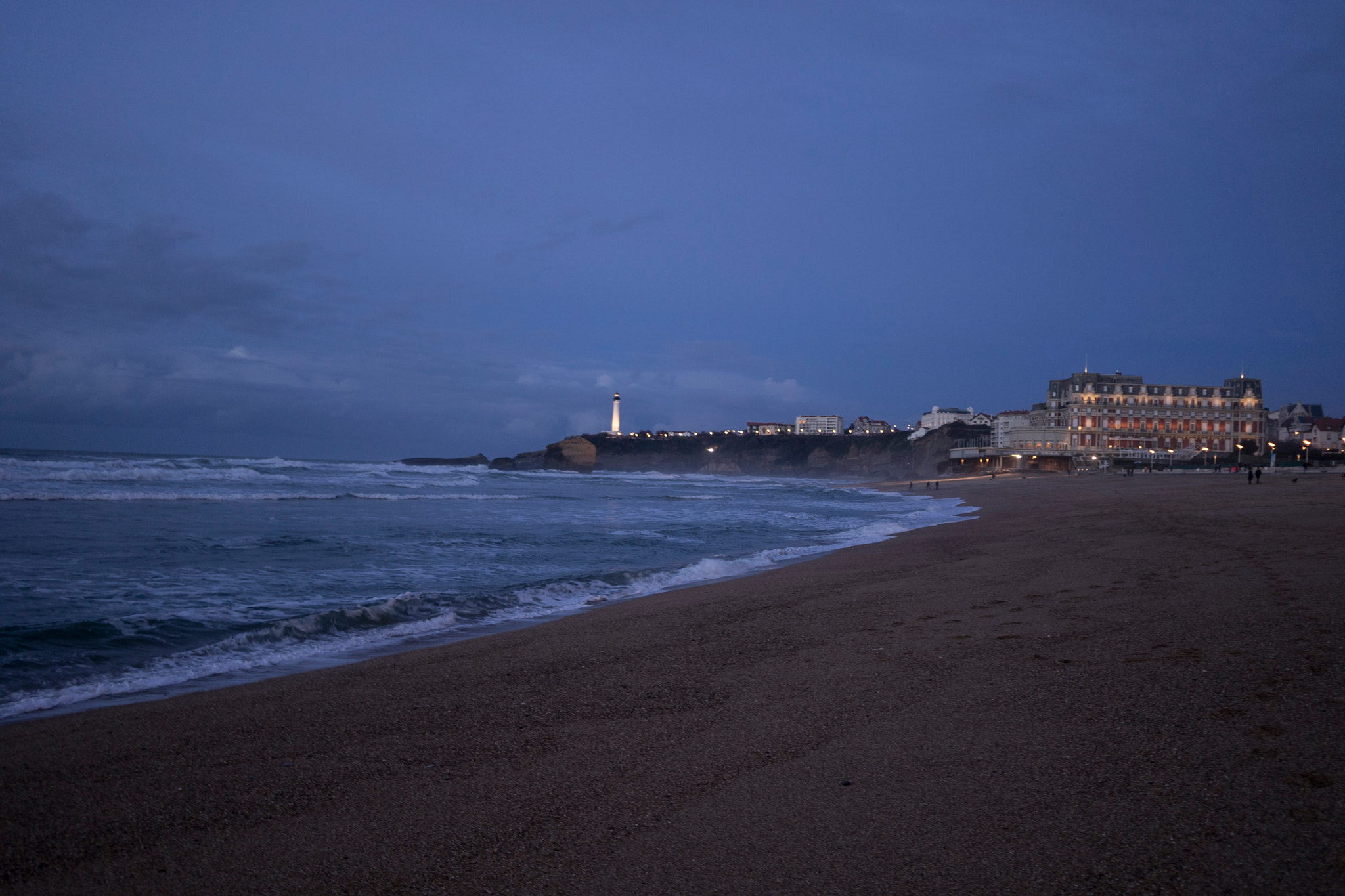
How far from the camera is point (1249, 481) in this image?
30.6 m

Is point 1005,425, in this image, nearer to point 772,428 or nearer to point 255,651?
point 772,428

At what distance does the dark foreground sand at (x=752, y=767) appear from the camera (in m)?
2.33

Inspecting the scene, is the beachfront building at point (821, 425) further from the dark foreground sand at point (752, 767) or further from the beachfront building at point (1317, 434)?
the dark foreground sand at point (752, 767)

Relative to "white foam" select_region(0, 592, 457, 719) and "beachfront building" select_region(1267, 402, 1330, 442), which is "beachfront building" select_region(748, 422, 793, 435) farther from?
"white foam" select_region(0, 592, 457, 719)

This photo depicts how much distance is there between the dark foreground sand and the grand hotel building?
92.8 m

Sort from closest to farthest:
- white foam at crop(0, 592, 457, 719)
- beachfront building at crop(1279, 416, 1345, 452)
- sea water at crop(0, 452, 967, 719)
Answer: white foam at crop(0, 592, 457, 719)
sea water at crop(0, 452, 967, 719)
beachfront building at crop(1279, 416, 1345, 452)

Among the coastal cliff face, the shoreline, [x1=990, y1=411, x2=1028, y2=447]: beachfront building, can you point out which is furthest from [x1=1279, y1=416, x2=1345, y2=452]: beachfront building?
the shoreline

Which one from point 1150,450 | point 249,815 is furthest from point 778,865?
point 1150,450

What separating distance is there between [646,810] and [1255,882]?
78.6 inches

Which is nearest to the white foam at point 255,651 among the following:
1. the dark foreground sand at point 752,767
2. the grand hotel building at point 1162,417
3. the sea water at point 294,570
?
the sea water at point 294,570

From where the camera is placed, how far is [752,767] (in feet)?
10.3

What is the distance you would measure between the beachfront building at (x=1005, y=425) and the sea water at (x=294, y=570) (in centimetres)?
7352

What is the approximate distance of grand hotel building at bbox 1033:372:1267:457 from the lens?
86.1 metres

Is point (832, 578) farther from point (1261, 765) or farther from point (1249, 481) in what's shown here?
point (1249, 481)
